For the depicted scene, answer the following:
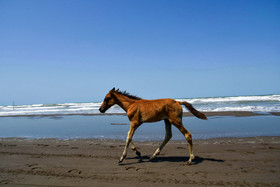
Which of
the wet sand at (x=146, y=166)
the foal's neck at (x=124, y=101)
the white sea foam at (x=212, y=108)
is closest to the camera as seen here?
the wet sand at (x=146, y=166)

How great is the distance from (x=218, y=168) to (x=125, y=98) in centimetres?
339

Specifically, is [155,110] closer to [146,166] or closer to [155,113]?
[155,113]

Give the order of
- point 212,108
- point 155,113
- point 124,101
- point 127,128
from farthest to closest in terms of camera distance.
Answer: point 212,108, point 127,128, point 124,101, point 155,113

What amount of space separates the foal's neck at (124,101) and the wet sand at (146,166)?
65.0 inches

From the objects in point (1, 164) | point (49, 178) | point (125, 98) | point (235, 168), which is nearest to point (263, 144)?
point (235, 168)

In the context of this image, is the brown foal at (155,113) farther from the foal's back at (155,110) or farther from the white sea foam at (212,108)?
the white sea foam at (212,108)

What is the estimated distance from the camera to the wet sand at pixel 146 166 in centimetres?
426

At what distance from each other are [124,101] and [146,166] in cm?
218

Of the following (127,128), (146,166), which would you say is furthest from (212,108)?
(146,166)

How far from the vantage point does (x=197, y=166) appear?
17.0 ft

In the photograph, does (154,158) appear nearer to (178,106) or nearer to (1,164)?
(178,106)

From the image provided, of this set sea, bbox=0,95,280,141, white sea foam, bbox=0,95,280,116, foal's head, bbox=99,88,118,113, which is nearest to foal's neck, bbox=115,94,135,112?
foal's head, bbox=99,88,118,113

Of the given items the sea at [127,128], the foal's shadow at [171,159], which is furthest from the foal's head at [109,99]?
the sea at [127,128]

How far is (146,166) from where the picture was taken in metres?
5.35
